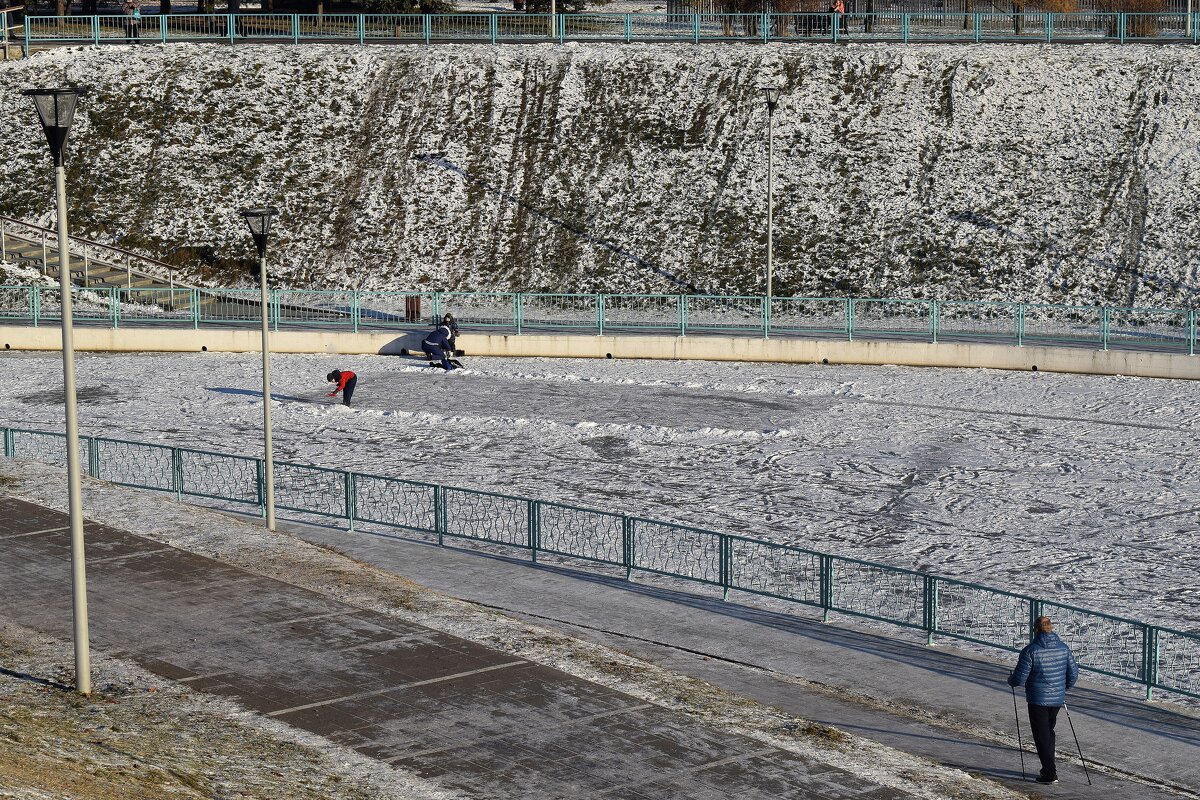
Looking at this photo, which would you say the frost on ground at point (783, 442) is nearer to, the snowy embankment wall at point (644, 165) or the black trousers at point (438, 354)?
the black trousers at point (438, 354)

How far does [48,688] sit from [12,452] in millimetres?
11370

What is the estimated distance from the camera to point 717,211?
1882 inches

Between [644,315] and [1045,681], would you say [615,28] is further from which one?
[1045,681]

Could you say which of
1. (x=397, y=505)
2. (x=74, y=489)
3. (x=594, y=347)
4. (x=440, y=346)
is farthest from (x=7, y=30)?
(x=74, y=489)

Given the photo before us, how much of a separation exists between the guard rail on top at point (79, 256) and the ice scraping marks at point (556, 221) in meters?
9.57

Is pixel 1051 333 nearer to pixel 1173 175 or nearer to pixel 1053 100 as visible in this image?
pixel 1173 175

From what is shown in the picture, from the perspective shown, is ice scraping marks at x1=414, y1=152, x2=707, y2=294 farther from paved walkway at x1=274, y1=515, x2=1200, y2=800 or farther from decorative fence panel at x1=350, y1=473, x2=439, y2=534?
paved walkway at x1=274, y1=515, x2=1200, y2=800

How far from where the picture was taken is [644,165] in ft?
164

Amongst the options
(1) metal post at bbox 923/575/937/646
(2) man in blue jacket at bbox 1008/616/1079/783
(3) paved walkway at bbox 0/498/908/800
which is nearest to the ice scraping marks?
(3) paved walkway at bbox 0/498/908/800

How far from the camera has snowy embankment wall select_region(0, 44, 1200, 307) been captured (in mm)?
44906

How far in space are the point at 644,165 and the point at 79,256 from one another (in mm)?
17928

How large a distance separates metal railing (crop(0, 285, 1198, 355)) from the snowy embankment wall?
14.9ft

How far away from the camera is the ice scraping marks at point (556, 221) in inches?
1799

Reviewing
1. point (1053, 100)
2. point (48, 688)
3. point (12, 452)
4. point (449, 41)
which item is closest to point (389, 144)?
point (449, 41)
